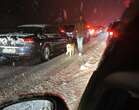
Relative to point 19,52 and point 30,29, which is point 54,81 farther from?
point 30,29

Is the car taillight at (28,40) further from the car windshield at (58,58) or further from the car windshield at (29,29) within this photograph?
the car windshield at (29,29)

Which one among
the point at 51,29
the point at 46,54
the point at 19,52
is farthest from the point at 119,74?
the point at 51,29

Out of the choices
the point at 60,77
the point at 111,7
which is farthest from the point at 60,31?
the point at 111,7

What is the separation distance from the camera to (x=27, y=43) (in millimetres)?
15172

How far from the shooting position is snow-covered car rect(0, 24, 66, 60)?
1509 centimetres

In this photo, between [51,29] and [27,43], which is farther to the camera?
[51,29]

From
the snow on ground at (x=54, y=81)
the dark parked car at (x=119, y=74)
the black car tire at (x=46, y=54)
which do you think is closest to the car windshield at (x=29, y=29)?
the black car tire at (x=46, y=54)

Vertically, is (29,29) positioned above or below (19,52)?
above

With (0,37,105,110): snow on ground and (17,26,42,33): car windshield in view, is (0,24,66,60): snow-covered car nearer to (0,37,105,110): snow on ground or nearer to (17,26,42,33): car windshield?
(17,26,42,33): car windshield

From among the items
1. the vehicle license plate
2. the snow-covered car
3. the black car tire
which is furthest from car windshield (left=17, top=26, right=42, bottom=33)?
the vehicle license plate

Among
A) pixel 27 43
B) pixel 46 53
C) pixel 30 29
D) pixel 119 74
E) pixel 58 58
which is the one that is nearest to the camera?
pixel 119 74

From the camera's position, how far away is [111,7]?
11738 centimetres

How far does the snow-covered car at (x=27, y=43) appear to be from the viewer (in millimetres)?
15094

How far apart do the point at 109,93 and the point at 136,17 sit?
346 mm
